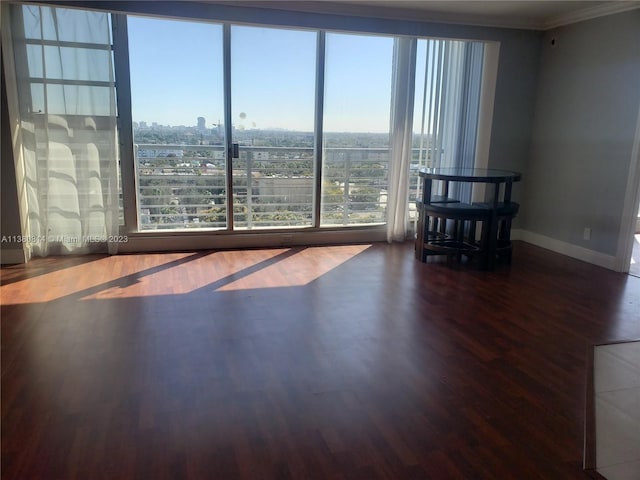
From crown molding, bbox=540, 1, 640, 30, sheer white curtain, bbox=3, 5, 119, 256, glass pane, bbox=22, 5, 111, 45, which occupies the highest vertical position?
crown molding, bbox=540, 1, 640, 30

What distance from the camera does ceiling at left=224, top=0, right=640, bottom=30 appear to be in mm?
4070

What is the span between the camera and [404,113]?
4.73 meters

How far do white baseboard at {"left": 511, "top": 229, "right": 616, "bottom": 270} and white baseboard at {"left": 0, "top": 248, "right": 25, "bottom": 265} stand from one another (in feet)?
16.0

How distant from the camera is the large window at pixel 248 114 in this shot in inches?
157

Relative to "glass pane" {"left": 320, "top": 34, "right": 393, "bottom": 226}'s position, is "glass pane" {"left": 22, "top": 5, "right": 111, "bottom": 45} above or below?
above

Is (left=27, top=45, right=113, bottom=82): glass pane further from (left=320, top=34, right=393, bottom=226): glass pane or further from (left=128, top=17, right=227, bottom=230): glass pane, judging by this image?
(left=320, top=34, right=393, bottom=226): glass pane

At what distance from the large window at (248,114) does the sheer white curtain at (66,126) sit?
0.01 meters

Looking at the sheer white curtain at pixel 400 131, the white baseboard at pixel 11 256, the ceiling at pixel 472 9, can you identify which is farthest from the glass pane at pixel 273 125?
the white baseboard at pixel 11 256

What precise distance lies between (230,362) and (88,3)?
3.16m

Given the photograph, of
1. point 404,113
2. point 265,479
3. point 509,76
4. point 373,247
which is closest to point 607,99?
point 509,76

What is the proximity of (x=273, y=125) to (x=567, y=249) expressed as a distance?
3.15 metres

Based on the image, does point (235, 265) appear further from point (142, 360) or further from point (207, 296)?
point (142, 360)

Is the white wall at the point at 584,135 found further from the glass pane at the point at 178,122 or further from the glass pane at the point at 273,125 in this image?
the glass pane at the point at 178,122

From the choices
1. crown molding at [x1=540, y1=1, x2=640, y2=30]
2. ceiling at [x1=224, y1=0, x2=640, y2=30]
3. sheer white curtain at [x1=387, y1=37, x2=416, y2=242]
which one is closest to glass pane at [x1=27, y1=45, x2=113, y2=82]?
ceiling at [x1=224, y1=0, x2=640, y2=30]
